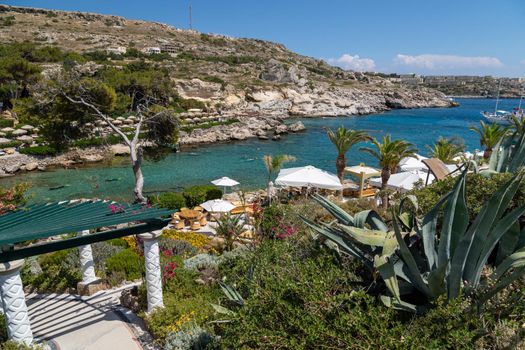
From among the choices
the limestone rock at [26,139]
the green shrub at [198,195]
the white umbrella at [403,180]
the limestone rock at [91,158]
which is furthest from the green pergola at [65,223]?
the limestone rock at [26,139]

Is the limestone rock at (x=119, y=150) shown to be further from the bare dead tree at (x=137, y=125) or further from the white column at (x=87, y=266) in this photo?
the white column at (x=87, y=266)

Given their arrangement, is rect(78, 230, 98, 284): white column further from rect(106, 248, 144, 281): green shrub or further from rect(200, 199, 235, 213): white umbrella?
rect(200, 199, 235, 213): white umbrella

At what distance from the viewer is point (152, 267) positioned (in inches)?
234

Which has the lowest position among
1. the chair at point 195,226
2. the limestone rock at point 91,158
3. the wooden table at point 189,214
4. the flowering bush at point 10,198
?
the chair at point 195,226

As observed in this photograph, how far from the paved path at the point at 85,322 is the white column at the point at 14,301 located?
71 cm

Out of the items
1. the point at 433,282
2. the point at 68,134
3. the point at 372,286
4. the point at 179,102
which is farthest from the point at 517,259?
the point at 179,102

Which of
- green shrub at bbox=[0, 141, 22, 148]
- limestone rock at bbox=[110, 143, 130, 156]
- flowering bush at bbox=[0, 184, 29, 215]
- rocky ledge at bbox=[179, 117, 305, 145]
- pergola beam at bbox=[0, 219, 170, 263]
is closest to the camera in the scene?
pergola beam at bbox=[0, 219, 170, 263]

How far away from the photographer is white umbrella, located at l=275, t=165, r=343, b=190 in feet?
49.8

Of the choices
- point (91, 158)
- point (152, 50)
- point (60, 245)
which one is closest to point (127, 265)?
point (60, 245)

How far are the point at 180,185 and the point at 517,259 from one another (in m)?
22.1

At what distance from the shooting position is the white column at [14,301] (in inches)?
185

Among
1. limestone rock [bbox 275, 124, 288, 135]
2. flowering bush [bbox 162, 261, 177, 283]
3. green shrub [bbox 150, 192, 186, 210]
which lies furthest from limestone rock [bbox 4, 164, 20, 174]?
limestone rock [bbox 275, 124, 288, 135]

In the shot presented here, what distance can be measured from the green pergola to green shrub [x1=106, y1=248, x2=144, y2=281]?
2.32 meters

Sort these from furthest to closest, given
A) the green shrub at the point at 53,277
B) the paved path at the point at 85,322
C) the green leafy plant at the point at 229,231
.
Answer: the green leafy plant at the point at 229,231 < the green shrub at the point at 53,277 < the paved path at the point at 85,322
